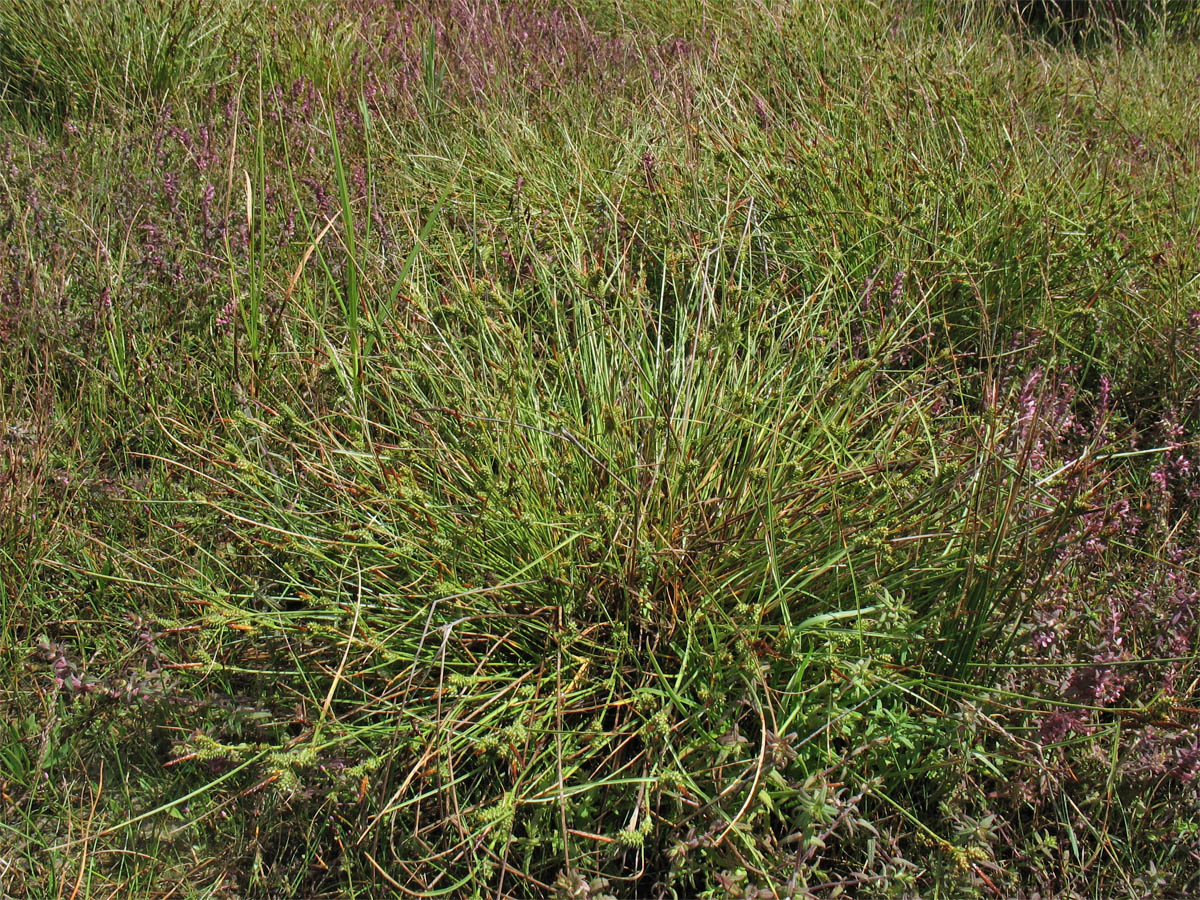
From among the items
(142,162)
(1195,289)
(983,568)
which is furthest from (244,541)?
(1195,289)

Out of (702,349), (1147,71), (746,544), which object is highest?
(702,349)

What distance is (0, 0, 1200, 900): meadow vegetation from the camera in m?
1.65

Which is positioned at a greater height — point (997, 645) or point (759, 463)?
point (759, 463)

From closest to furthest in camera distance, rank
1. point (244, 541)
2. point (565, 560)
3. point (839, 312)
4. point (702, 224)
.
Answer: point (565, 560) → point (244, 541) → point (839, 312) → point (702, 224)

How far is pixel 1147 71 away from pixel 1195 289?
2.02m

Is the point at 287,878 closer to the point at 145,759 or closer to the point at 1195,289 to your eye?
the point at 145,759

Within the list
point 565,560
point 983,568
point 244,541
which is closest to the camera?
point 983,568

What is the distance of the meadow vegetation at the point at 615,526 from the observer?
1.65m

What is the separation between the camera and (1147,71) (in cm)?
411

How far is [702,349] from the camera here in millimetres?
1993

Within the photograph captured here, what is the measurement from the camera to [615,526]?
5.91 ft

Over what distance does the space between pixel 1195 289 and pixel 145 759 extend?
263cm

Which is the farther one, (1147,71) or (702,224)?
(1147,71)

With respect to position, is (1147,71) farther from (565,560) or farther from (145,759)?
(145,759)
